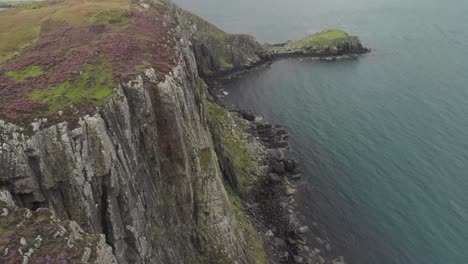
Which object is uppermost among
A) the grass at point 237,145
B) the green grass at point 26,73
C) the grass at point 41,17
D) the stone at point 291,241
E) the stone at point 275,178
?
the grass at point 41,17

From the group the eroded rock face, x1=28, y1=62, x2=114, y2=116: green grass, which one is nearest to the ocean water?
the eroded rock face

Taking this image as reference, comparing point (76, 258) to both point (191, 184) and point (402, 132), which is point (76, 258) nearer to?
point (191, 184)

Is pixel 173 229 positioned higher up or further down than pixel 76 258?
further down

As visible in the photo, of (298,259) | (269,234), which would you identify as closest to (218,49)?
(269,234)

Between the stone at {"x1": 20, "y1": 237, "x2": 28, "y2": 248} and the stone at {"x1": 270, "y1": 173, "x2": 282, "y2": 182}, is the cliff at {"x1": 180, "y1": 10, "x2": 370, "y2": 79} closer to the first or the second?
the stone at {"x1": 270, "y1": 173, "x2": 282, "y2": 182}

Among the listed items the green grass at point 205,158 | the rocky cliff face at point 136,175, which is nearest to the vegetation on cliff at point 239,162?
the rocky cliff face at point 136,175

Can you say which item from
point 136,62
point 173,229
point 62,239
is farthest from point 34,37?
point 62,239

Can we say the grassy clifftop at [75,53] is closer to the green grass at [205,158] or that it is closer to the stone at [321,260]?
the green grass at [205,158]
